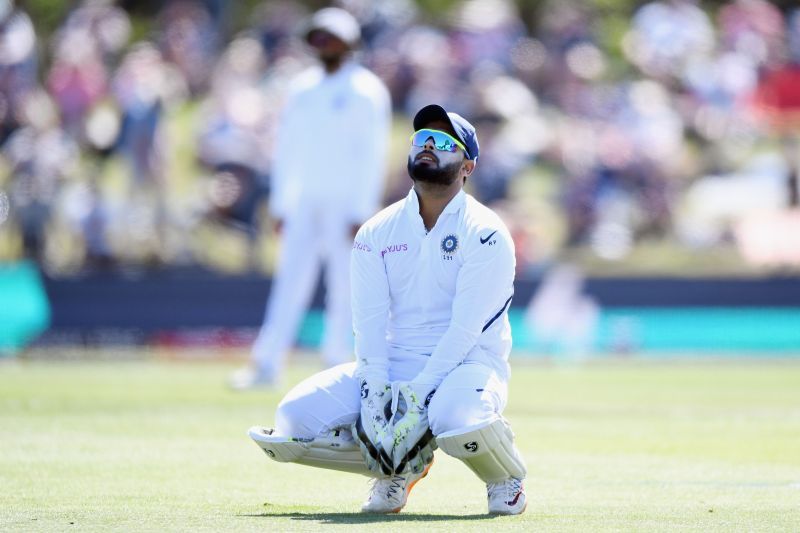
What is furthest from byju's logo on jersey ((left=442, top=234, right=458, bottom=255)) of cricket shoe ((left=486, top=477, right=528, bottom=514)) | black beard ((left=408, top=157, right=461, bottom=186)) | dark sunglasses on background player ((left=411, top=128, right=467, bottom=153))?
cricket shoe ((left=486, top=477, right=528, bottom=514))

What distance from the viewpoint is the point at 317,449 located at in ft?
21.2

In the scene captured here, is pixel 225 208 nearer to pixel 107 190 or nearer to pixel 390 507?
pixel 107 190

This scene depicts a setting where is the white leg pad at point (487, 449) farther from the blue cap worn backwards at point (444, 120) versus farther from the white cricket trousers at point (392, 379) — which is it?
the blue cap worn backwards at point (444, 120)

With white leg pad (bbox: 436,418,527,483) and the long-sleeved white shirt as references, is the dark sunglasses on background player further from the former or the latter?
the long-sleeved white shirt

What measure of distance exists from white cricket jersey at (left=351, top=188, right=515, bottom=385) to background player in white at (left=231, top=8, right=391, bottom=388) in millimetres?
5936

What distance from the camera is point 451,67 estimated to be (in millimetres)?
22203

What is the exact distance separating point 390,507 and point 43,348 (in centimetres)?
1118

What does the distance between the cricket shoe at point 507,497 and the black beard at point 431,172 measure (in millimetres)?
1285

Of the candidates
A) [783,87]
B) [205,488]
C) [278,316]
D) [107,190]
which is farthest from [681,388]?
[783,87]

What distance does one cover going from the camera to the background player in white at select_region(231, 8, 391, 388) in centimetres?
1262

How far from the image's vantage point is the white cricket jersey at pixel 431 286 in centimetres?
639

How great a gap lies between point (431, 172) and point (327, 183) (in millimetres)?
6323

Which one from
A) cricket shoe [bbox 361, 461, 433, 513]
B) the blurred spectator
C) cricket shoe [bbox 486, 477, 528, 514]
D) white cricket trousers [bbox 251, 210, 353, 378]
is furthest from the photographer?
the blurred spectator

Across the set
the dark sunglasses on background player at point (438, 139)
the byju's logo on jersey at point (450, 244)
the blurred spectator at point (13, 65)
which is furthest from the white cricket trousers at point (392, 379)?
the blurred spectator at point (13, 65)
